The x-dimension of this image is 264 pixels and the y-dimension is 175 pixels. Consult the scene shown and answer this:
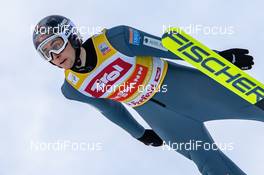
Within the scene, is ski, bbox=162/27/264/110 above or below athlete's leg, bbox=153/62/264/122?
above

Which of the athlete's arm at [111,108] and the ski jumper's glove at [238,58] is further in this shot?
the athlete's arm at [111,108]

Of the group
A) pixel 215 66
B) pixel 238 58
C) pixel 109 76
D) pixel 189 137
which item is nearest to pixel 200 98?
pixel 189 137

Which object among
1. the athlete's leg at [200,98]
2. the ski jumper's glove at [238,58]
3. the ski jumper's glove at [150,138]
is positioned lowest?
the ski jumper's glove at [150,138]

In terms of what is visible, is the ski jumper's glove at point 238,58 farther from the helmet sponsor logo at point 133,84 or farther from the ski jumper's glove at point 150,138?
the ski jumper's glove at point 150,138

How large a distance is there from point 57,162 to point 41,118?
55 centimetres

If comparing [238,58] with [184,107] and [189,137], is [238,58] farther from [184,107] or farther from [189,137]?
[189,137]

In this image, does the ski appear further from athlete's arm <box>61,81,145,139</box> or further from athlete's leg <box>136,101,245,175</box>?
athlete's arm <box>61,81,145,139</box>

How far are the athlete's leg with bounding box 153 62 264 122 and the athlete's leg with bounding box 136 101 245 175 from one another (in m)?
0.08

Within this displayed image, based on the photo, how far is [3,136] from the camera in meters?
7.54

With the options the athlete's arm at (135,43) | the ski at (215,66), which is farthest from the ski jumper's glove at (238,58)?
the athlete's arm at (135,43)

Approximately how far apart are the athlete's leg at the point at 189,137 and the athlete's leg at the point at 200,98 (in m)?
0.08

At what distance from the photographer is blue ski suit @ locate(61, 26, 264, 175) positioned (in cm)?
542

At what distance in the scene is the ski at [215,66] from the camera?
488cm

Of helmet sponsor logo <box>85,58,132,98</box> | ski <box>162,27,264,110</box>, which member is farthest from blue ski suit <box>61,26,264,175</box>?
ski <box>162,27,264,110</box>
